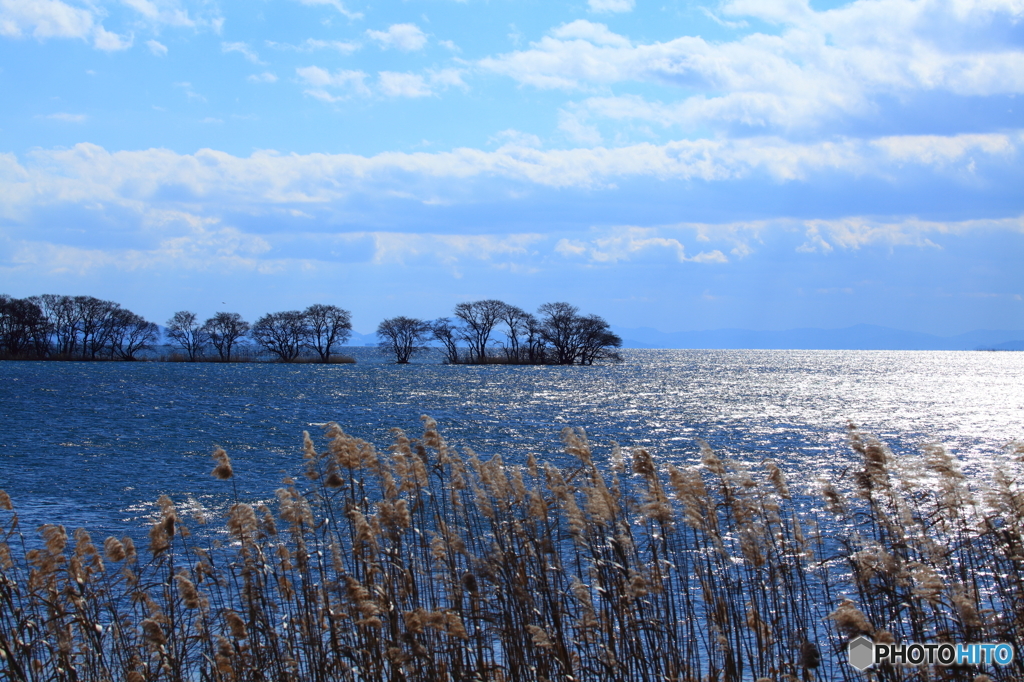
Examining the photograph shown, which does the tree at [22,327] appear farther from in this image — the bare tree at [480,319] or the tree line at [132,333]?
the bare tree at [480,319]

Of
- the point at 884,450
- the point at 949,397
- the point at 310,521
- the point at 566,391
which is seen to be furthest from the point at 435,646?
the point at 949,397

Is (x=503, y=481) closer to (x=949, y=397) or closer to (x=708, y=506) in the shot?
(x=708, y=506)

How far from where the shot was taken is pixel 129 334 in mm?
149375

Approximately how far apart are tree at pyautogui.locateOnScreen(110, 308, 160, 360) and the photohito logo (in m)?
158

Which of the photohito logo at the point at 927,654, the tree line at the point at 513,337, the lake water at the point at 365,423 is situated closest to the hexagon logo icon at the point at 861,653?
the photohito logo at the point at 927,654

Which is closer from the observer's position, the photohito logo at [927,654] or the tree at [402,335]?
the photohito logo at [927,654]

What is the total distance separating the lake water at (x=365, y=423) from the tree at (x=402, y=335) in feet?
180

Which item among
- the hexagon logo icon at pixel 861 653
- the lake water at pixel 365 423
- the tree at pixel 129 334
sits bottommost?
the lake water at pixel 365 423

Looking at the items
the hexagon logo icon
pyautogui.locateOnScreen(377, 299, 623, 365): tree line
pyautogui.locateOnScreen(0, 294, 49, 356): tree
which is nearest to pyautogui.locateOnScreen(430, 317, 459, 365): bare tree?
pyautogui.locateOnScreen(377, 299, 623, 365): tree line

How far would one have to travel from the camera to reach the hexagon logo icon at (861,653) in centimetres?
616

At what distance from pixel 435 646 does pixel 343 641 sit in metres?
1.19

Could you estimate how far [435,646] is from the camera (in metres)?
7.22

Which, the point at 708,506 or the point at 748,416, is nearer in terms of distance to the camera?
the point at 708,506

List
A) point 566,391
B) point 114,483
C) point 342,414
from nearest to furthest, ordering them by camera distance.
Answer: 1. point 114,483
2. point 342,414
3. point 566,391
